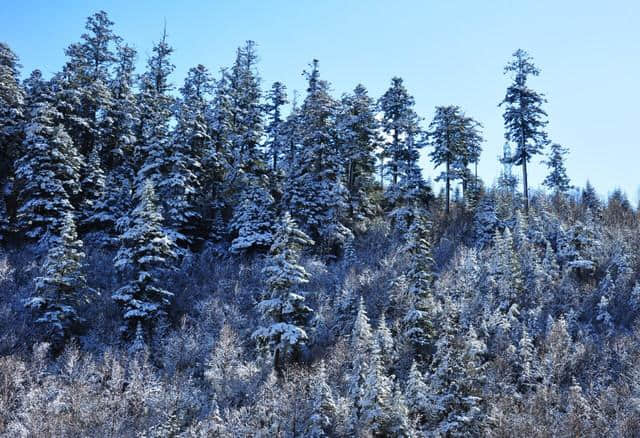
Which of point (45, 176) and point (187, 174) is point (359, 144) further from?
point (45, 176)

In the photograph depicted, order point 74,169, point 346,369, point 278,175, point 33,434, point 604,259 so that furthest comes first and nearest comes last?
point 278,175, point 74,169, point 604,259, point 346,369, point 33,434

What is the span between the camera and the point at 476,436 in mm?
18031

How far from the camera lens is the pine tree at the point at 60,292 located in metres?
23.3

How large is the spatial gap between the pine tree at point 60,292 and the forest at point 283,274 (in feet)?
0.42

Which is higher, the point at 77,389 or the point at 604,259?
the point at 604,259

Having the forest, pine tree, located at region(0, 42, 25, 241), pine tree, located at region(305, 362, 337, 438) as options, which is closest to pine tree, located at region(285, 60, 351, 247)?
the forest

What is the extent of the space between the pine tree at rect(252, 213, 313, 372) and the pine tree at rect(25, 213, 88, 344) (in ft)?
32.2

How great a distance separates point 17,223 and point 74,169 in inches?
217

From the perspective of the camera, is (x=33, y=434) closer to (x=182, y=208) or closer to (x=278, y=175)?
(x=182, y=208)

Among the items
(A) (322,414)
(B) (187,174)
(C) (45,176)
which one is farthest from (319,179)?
(A) (322,414)

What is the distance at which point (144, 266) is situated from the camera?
2570cm

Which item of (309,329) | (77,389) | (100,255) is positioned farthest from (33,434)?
(100,255)

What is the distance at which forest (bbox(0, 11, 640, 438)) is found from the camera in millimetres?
19266

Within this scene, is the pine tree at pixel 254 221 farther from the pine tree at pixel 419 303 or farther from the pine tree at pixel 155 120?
the pine tree at pixel 419 303
